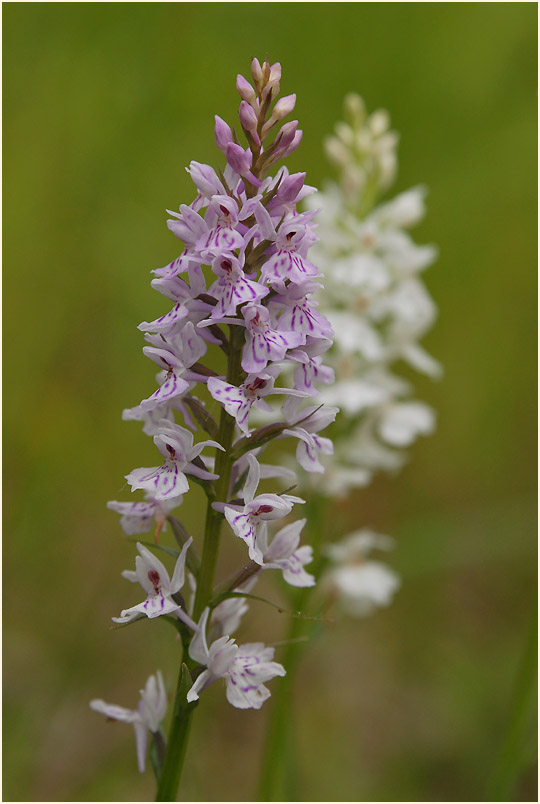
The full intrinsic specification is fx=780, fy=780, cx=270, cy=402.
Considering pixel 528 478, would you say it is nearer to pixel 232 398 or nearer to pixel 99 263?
pixel 99 263

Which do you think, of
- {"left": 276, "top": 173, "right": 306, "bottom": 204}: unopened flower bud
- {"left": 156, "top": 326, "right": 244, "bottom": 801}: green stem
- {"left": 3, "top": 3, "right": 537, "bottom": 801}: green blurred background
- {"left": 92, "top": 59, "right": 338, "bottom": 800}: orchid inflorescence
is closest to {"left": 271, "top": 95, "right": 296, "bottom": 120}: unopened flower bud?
{"left": 92, "top": 59, "right": 338, "bottom": 800}: orchid inflorescence

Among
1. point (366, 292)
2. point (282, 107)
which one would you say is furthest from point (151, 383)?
point (282, 107)

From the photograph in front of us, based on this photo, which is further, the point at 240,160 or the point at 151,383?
the point at 151,383

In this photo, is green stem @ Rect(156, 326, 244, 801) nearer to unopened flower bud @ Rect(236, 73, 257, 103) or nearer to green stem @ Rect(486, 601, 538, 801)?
unopened flower bud @ Rect(236, 73, 257, 103)

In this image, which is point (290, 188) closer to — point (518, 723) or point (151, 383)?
point (518, 723)

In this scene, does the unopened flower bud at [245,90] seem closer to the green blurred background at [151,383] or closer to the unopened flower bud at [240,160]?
the unopened flower bud at [240,160]

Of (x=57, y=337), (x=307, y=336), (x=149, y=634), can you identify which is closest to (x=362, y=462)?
(x=149, y=634)

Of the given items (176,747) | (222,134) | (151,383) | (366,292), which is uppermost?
(151,383)

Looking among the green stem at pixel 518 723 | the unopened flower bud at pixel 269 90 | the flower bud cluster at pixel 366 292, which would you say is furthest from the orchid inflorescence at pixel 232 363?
the flower bud cluster at pixel 366 292
